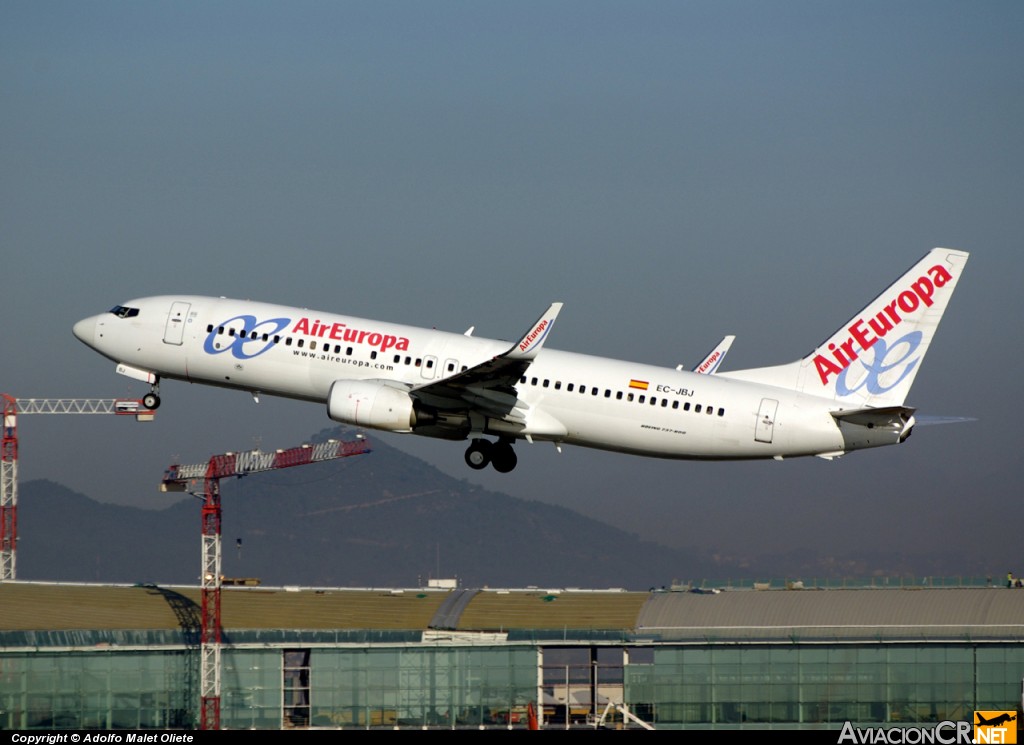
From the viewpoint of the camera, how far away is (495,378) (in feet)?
196

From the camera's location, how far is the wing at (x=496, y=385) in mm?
57094

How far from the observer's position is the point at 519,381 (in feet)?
201

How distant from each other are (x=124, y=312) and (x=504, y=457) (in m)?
17.2

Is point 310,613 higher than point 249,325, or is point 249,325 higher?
point 249,325

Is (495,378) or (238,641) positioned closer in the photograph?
(495,378)

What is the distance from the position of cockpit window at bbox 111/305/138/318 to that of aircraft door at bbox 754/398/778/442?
85.9 ft

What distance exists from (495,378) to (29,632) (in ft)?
121

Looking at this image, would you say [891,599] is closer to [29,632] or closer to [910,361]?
[910,361]

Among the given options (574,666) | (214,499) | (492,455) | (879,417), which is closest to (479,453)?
(492,455)

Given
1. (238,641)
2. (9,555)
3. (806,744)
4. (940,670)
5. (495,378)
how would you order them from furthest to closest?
(9,555) < (238,641) < (940,670) < (495,378) < (806,744)

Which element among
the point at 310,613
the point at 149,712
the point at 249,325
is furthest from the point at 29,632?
the point at 249,325

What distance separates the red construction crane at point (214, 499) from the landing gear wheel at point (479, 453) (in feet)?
83.4

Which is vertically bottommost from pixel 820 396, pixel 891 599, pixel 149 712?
pixel 149 712

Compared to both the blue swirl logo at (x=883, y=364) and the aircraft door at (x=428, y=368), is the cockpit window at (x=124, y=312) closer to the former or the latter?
the aircraft door at (x=428, y=368)
